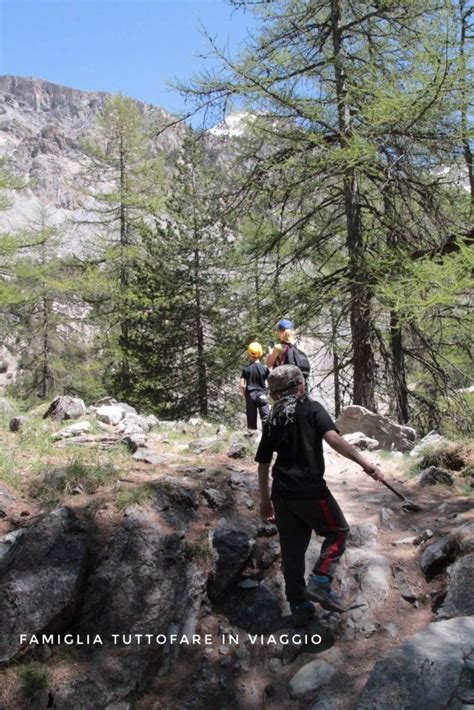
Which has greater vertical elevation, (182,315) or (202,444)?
(182,315)

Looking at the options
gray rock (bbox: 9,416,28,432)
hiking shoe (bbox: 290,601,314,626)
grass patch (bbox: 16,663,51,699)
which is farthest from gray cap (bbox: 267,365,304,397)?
gray rock (bbox: 9,416,28,432)

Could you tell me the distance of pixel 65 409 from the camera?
6.92 meters

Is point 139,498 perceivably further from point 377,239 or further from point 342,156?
point 377,239

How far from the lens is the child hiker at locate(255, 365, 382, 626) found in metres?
3.13

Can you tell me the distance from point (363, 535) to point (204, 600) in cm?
144

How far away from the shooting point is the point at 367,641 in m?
3.22

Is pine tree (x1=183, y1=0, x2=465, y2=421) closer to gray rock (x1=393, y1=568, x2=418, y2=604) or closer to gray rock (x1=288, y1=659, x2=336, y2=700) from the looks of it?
gray rock (x1=393, y1=568, x2=418, y2=604)

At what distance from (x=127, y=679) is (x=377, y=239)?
822cm

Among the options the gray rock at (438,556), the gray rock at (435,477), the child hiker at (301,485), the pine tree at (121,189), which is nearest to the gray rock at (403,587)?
the gray rock at (438,556)

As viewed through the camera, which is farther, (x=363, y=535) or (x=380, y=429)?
(x=380, y=429)

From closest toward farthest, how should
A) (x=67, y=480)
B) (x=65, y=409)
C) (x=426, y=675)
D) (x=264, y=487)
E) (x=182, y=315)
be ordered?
1. (x=426, y=675)
2. (x=264, y=487)
3. (x=67, y=480)
4. (x=65, y=409)
5. (x=182, y=315)

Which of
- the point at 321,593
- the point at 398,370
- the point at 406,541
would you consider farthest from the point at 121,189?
the point at 321,593

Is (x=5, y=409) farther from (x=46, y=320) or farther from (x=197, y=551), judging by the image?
(x=46, y=320)

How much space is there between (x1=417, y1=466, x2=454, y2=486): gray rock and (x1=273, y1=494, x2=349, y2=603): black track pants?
2353 mm
